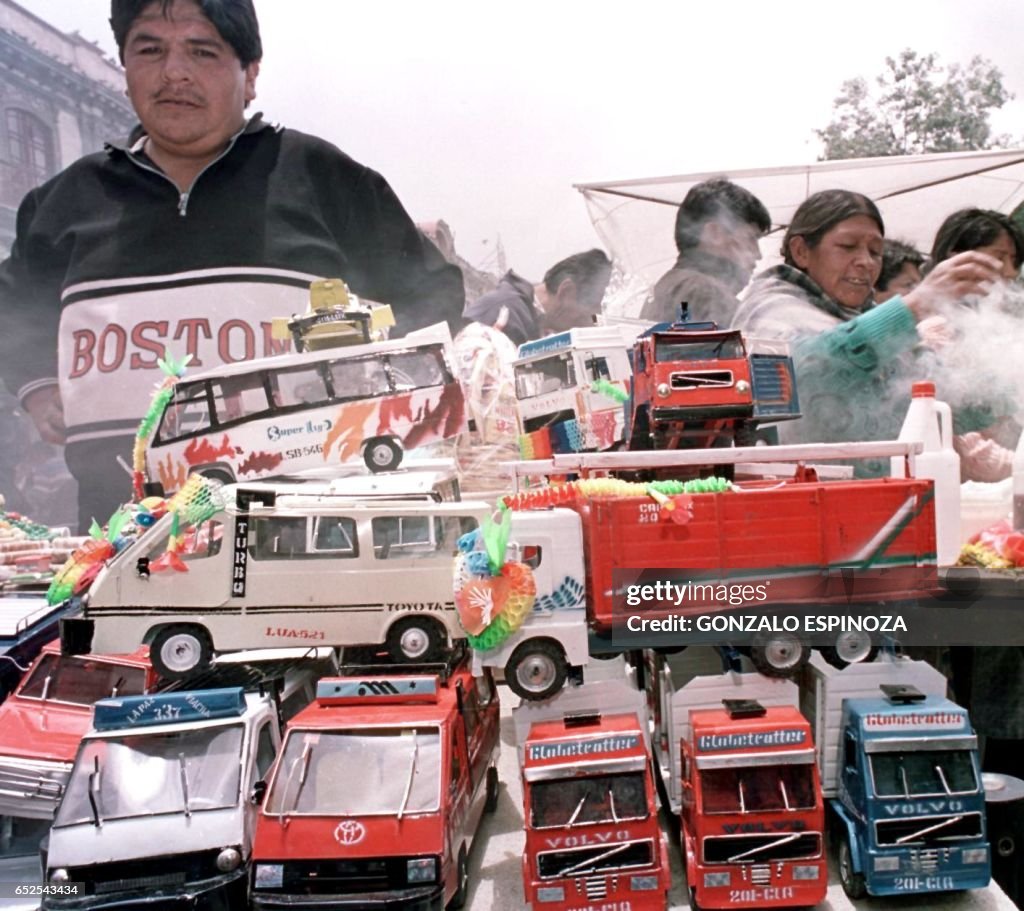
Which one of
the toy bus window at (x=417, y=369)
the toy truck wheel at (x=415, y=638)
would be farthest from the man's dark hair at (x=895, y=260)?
the toy truck wheel at (x=415, y=638)

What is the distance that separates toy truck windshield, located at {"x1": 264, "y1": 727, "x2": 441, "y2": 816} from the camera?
746 cm

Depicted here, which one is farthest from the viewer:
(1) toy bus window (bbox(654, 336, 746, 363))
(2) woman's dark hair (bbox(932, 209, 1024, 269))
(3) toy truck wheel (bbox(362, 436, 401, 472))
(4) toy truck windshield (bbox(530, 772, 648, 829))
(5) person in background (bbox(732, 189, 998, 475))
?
(2) woman's dark hair (bbox(932, 209, 1024, 269))

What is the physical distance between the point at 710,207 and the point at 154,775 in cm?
1021

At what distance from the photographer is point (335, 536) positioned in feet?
30.7

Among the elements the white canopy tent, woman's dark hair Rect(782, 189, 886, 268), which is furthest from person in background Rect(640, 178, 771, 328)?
woman's dark hair Rect(782, 189, 886, 268)

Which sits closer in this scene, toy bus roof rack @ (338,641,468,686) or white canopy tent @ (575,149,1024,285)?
toy bus roof rack @ (338,641,468,686)

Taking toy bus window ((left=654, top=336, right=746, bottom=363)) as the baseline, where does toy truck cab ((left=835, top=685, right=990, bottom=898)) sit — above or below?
below

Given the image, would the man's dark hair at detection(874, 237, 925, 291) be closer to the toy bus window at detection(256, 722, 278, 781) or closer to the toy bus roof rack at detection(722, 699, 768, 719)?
the toy bus roof rack at detection(722, 699, 768, 719)

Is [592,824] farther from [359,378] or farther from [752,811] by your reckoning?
[359,378]

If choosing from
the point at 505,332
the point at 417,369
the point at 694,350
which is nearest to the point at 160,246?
the point at 417,369

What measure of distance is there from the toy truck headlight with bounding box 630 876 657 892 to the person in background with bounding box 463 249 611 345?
8.84m

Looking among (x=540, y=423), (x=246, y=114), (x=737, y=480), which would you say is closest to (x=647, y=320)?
(x=540, y=423)

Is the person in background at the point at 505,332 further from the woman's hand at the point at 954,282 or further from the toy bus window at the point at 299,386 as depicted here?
the woman's hand at the point at 954,282

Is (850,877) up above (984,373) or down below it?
below
